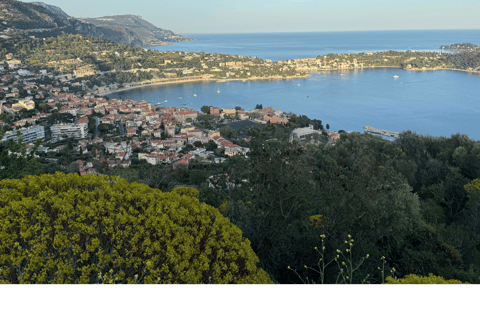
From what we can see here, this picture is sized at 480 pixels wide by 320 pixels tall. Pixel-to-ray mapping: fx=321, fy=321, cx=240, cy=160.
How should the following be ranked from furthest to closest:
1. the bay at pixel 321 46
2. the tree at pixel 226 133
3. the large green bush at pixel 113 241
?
the bay at pixel 321 46
the tree at pixel 226 133
the large green bush at pixel 113 241

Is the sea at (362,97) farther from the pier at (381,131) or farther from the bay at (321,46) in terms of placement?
the bay at (321,46)

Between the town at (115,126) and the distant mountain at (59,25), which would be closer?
the town at (115,126)

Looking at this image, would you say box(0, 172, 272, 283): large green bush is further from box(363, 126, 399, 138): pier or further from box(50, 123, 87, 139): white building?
box(363, 126, 399, 138): pier

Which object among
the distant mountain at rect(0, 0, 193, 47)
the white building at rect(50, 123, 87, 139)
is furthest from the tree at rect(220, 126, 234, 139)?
the distant mountain at rect(0, 0, 193, 47)

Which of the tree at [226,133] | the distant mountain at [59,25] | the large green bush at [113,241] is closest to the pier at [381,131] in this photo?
the tree at [226,133]

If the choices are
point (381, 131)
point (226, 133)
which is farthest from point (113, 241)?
point (381, 131)
